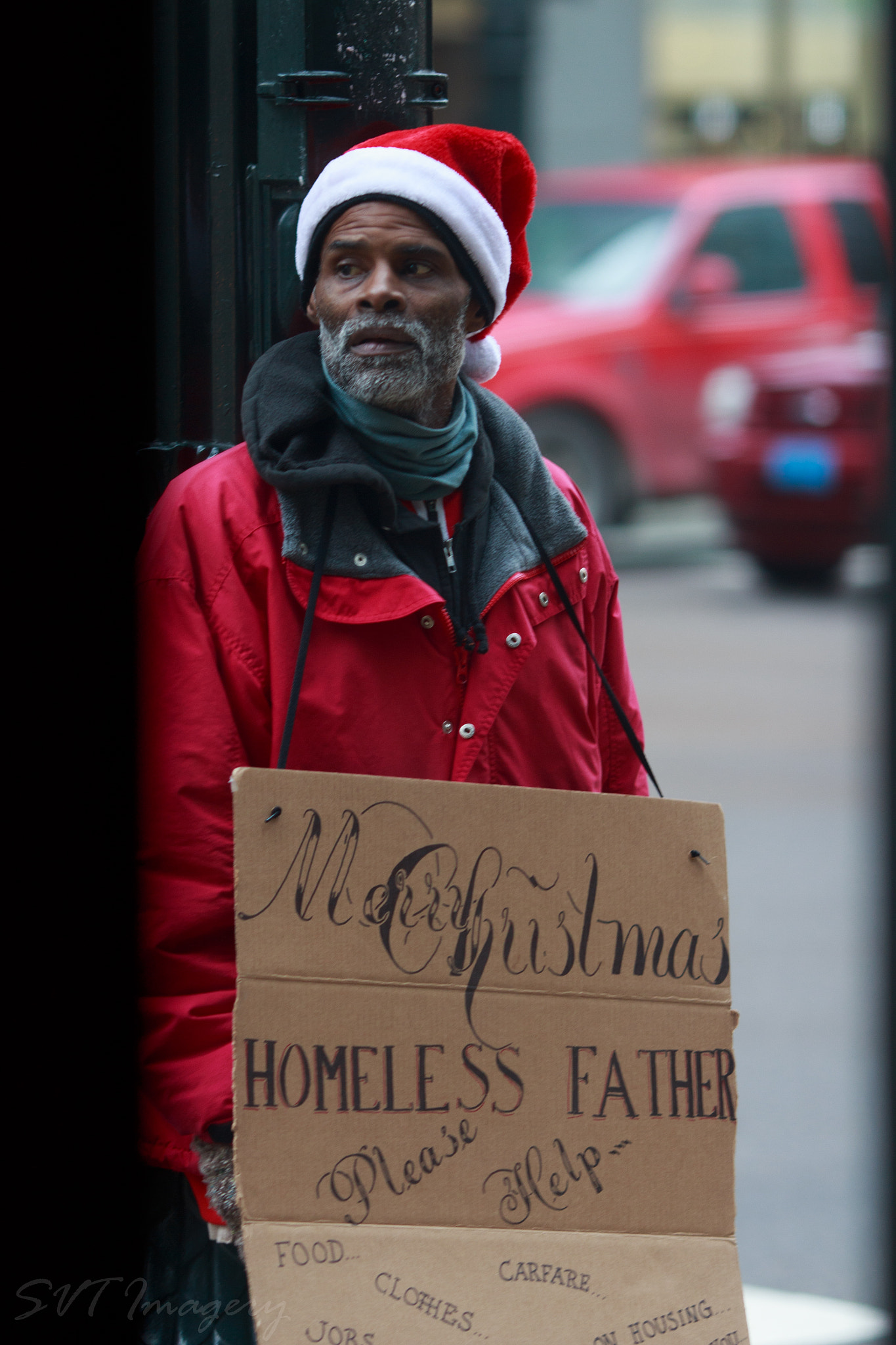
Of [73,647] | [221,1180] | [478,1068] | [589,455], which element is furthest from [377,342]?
[589,455]

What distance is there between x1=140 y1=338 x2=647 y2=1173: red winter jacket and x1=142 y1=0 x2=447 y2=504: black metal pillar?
11cm

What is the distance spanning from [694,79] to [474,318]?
60.7 feet

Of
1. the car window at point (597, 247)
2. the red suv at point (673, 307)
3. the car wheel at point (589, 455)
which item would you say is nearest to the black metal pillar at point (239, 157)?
the red suv at point (673, 307)

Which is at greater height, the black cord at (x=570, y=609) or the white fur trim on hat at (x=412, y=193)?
the white fur trim on hat at (x=412, y=193)

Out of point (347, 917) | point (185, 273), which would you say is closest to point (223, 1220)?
point (347, 917)

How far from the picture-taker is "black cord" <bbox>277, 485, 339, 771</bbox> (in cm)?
199

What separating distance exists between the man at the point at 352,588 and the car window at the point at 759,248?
9.38m

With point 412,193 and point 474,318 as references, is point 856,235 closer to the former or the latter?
point 474,318

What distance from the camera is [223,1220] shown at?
77.1 inches

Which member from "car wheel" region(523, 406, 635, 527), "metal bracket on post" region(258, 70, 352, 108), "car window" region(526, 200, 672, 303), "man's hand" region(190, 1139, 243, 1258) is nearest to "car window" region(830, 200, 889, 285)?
"car window" region(526, 200, 672, 303)

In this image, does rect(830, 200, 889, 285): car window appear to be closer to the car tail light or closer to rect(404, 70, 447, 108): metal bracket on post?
the car tail light

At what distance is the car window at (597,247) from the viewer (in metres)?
11.0

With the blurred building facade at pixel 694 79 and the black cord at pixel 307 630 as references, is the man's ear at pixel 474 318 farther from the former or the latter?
the blurred building facade at pixel 694 79

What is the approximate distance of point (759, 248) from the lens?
37.5 feet
